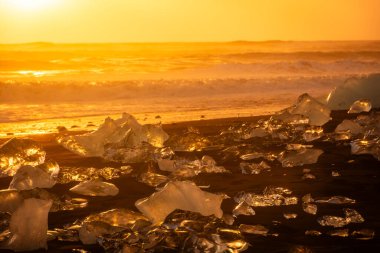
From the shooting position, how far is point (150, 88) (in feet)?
48.4

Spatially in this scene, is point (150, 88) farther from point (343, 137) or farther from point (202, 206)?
point (202, 206)

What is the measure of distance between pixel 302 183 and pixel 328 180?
8.6 inches

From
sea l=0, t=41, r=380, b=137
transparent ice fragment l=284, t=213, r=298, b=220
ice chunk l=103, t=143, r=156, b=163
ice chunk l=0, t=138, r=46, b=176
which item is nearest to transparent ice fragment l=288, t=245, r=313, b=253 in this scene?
transparent ice fragment l=284, t=213, r=298, b=220

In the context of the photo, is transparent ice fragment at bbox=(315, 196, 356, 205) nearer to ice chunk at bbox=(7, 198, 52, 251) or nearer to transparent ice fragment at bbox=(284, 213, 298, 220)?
transparent ice fragment at bbox=(284, 213, 298, 220)

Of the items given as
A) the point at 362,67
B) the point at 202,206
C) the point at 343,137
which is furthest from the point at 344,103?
the point at 362,67

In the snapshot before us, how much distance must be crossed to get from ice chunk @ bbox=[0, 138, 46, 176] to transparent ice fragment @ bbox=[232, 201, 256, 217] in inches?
78.7

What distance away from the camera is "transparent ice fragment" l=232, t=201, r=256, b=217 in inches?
127

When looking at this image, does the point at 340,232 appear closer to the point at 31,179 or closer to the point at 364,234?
the point at 364,234

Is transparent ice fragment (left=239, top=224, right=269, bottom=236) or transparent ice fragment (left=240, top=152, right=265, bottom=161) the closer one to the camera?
transparent ice fragment (left=239, top=224, right=269, bottom=236)

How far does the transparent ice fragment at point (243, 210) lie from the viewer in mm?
3217

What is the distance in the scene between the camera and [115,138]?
534cm

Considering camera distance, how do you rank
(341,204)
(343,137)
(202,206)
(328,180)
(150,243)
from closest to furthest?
(150,243) → (202,206) → (341,204) → (328,180) → (343,137)

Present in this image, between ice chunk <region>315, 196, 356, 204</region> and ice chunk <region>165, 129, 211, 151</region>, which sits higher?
ice chunk <region>165, 129, 211, 151</region>

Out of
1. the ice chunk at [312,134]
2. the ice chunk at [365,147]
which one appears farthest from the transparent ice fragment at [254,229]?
the ice chunk at [312,134]
